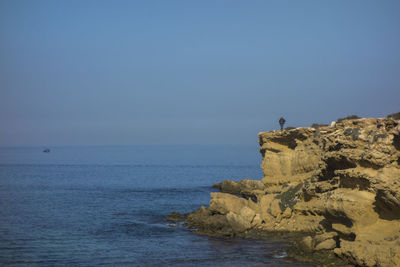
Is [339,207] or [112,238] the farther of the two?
[112,238]

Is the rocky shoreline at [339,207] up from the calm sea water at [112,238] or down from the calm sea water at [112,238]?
up

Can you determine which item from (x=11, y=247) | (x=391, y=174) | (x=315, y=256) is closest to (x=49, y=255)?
(x=11, y=247)

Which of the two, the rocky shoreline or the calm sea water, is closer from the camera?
the rocky shoreline

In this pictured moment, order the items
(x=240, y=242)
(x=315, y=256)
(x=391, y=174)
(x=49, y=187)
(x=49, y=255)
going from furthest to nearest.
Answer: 1. (x=49, y=187)
2. (x=240, y=242)
3. (x=49, y=255)
4. (x=315, y=256)
5. (x=391, y=174)

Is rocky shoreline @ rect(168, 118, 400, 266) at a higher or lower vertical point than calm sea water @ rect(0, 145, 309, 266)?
higher

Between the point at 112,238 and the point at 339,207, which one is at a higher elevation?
the point at 339,207

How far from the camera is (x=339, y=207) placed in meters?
25.5

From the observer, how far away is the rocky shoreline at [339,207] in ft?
76.7

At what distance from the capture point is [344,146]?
2747 cm

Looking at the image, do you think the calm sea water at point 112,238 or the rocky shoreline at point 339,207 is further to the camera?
the calm sea water at point 112,238

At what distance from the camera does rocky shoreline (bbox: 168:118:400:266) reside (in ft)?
76.7

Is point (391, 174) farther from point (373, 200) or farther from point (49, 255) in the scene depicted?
point (49, 255)

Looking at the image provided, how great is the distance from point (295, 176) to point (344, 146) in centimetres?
1700

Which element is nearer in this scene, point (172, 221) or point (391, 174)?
point (391, 174)
